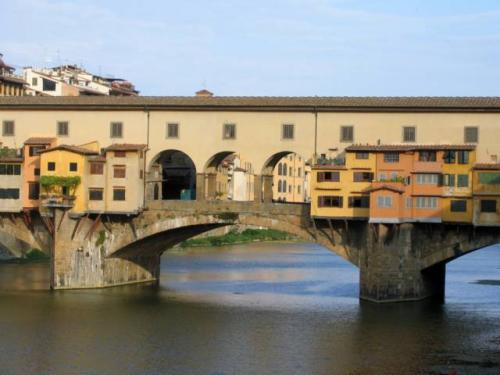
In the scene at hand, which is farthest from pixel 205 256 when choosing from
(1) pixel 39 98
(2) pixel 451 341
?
(2) pixel 451 341

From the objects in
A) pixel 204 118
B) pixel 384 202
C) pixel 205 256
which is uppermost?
pixel 204 118

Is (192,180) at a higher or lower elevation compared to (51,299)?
higher

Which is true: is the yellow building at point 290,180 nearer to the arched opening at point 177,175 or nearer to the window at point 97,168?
the arched opening at point 177,175

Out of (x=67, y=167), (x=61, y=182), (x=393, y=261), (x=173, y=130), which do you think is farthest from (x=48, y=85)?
(x=393, y=261)

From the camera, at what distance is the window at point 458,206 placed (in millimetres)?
48750

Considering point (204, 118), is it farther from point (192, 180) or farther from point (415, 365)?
point (415, 365)

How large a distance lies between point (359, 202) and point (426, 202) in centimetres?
323

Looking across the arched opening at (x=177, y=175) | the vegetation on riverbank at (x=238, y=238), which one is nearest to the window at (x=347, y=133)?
the arched opening at (x=177, y=175)

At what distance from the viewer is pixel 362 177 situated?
5047 cm

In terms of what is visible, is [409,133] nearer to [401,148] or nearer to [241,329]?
[401,148]

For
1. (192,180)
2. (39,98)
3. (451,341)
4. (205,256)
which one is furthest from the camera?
(205,256)

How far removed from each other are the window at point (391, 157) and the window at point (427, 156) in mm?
1089

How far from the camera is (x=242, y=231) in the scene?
339 ft

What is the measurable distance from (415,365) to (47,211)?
80.8 ft
